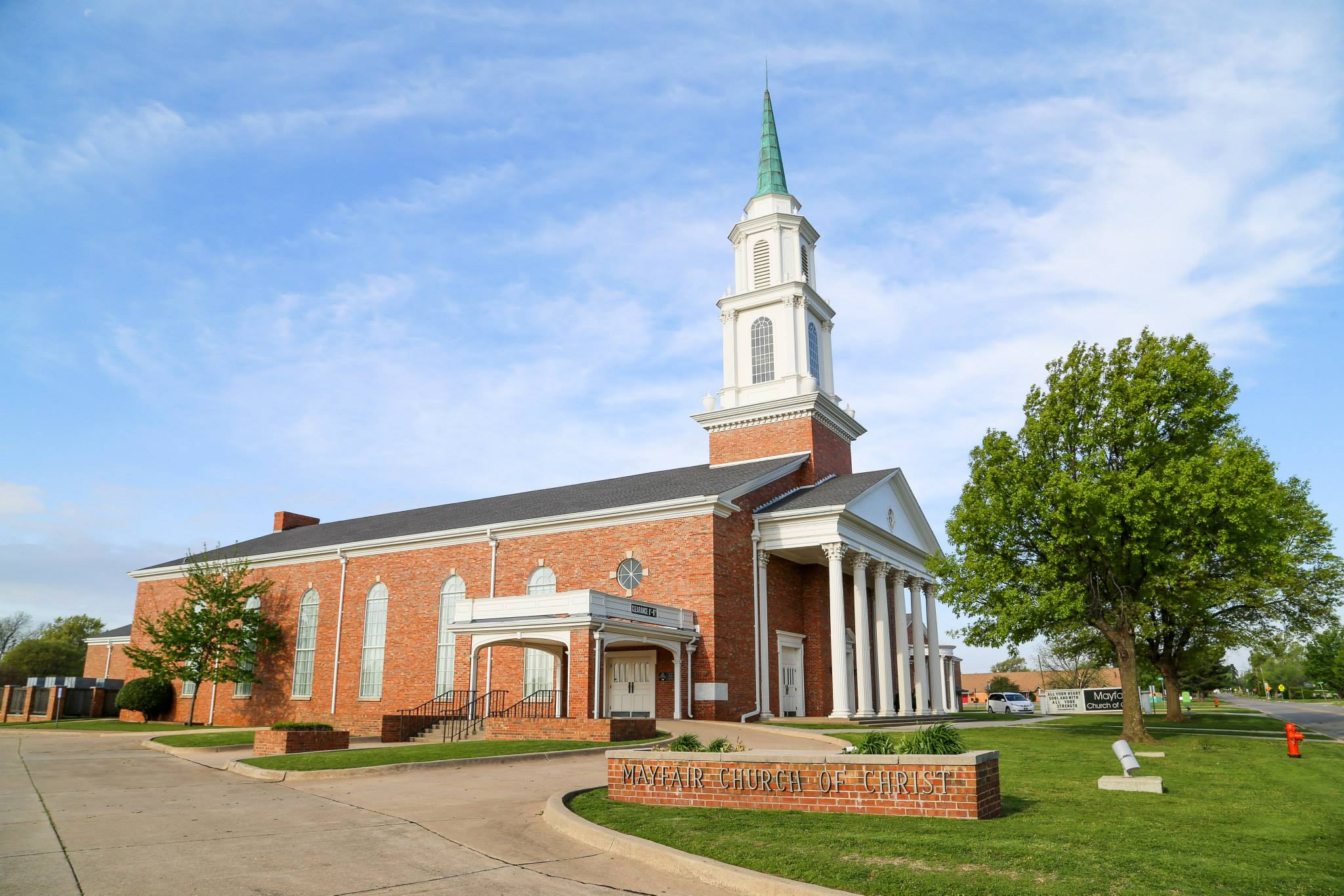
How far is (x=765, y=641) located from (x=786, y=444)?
8.49m

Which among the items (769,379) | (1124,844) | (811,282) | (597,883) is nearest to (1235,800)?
(1124,844)

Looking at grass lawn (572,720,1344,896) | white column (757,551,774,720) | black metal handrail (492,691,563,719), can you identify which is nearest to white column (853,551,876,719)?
white column (757,551,774,720)

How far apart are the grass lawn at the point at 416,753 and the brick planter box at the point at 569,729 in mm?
243

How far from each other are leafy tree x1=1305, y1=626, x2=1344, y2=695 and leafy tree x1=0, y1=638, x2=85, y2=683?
121 metres

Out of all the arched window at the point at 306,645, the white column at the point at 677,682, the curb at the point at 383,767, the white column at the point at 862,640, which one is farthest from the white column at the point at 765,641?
the arched window at the point at 306,645

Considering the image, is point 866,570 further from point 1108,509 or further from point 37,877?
point 37,877

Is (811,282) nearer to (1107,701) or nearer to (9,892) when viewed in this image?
(1107,701)

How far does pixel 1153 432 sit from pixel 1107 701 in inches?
1215

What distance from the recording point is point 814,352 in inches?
1486

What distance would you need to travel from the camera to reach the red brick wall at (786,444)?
35.1 m

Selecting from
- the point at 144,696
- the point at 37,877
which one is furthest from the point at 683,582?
the point at 144,696

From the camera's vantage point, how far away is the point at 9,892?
22.9ft

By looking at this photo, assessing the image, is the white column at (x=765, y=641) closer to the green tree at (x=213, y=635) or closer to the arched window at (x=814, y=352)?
the arched window at (x=814, y=352)

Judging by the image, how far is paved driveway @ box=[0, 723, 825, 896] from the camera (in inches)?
289
